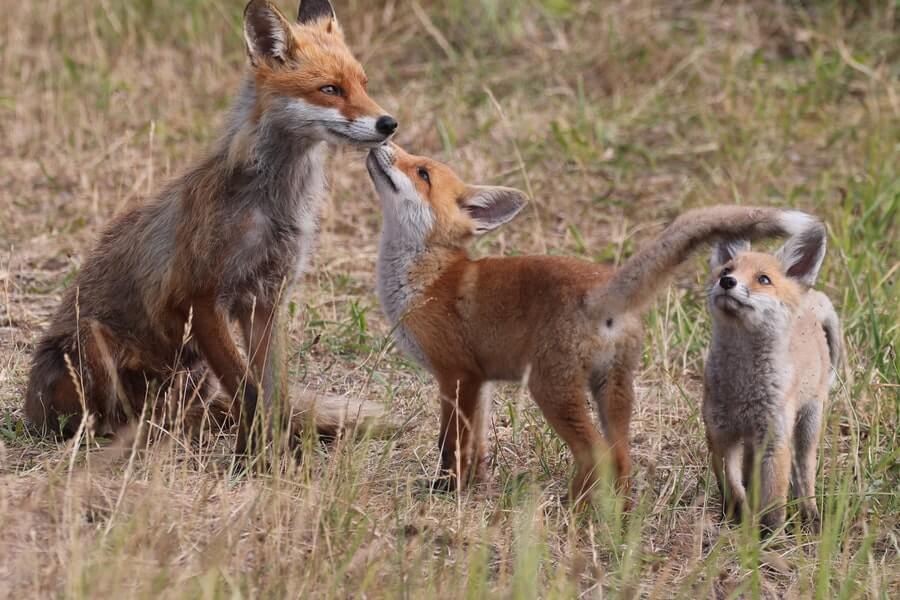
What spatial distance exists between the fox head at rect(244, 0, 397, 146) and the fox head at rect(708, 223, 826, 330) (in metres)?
1.52

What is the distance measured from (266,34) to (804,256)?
8.22 feet

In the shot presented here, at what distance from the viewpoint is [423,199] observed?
5.53 metres

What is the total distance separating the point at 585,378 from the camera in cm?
479

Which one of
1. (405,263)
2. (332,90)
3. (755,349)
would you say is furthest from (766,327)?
(332,90)

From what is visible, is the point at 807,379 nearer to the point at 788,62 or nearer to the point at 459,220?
the point at 459,220

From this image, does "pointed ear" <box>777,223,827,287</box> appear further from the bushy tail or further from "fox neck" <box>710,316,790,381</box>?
the bushy tail

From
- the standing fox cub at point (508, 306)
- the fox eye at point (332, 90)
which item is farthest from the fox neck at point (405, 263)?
the fox eye at point (332, 90)

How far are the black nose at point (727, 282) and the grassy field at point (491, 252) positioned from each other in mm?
811

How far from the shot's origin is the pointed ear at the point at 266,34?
18.0ft

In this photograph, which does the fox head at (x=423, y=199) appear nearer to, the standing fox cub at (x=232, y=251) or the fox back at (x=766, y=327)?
the standing fox cub at (x=232, y=251)

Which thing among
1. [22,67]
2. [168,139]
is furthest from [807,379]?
[22,67]

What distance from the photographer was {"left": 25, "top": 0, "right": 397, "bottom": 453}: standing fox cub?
539 cm

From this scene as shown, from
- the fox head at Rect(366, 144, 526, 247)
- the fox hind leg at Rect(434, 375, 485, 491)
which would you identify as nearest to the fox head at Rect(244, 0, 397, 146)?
the fox head at Rect(366, 144, 526, 247)

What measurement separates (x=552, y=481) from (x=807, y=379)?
113 cm
